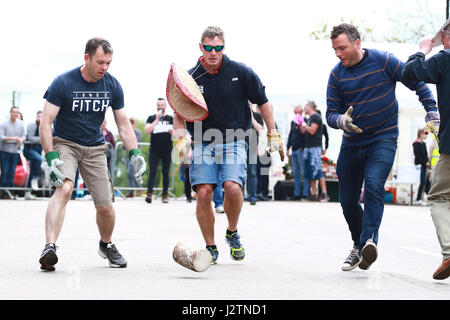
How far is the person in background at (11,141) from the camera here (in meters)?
17.5

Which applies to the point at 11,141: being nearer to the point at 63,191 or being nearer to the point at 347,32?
the point at 63,191

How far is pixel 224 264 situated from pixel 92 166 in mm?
1415

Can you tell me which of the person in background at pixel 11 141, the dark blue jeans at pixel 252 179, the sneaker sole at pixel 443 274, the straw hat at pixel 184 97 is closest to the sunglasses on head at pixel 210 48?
the straw hat at pixel 184 97

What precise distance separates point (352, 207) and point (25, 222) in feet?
20.0

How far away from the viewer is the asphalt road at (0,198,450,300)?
5398 millimetres

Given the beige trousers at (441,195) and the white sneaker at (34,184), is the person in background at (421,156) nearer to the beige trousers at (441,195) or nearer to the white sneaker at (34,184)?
the white sneaker at (34,184)

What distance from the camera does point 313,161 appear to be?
18.9 metres

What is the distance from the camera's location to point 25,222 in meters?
A: 11.6

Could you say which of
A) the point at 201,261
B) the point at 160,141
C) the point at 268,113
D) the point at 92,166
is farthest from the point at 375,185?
the point at 160,141

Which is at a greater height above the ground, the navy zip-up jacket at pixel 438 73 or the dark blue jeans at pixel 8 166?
the navy zip-up jacket at pixel 438 73

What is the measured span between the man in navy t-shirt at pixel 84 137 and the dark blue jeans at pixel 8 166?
1127 cm

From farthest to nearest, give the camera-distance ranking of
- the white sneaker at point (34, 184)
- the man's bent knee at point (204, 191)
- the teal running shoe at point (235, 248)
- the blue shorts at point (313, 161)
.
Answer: the blue shorts at point (313, 161), the white sneaker at point (34, 184), the teal running shoe at point (235, 248), the man's bent knee at point (204, 191)

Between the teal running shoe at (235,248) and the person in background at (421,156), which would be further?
the person in background at (421,156)
